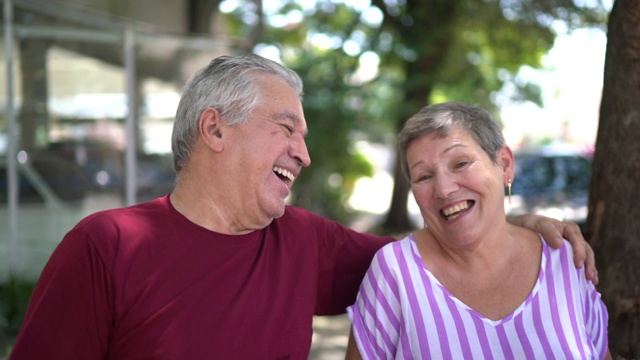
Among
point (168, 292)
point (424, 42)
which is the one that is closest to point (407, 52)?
point (424, 42)

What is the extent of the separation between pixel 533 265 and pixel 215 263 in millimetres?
1145

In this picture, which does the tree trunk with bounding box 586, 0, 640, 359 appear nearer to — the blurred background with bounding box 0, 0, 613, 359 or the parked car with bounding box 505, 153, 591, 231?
the blurred background with bounding box 0, 0, 613, 359

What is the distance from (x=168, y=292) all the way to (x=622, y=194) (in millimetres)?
1924

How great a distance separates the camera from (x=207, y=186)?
227 centimetres

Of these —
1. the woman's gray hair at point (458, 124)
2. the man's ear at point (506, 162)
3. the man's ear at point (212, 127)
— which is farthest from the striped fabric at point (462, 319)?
the man's ear at point (212, 127)

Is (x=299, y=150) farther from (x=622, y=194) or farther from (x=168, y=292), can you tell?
(x=622, y=194)

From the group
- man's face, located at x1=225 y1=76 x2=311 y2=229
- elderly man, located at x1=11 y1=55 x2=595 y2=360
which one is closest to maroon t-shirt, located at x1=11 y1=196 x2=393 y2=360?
elderly man, located at x1=11 y1=55 x2=595 y2=360

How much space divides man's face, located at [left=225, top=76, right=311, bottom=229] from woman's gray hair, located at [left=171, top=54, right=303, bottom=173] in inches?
1.3

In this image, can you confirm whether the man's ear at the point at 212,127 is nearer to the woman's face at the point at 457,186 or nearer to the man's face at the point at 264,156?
the man's face at the point at 264,156

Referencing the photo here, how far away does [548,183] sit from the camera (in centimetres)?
1074

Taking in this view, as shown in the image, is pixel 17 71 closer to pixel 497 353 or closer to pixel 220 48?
pixel 220 48

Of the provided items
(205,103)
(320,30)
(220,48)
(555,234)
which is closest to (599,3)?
(320,30)

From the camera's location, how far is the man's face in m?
2.24

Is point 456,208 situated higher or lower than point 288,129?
lower
